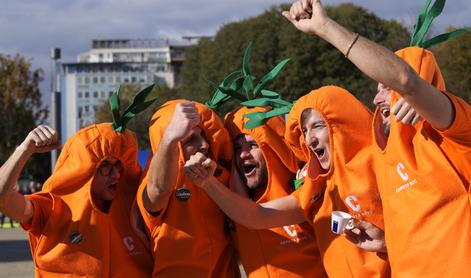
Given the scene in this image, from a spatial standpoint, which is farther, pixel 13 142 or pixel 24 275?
pixel 13 142

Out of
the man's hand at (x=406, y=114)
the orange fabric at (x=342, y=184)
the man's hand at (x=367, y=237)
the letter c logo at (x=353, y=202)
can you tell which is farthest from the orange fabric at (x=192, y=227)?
the man's hand at (x=406, y=114)

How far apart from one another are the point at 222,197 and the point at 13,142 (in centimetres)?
3592

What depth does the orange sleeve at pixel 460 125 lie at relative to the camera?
2.85 meters

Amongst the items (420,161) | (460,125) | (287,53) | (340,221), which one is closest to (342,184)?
(340,221)

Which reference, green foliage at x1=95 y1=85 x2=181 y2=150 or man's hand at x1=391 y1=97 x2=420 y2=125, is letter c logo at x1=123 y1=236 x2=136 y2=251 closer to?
man's hand at x1=391 y1=97 x2=420 y2=125

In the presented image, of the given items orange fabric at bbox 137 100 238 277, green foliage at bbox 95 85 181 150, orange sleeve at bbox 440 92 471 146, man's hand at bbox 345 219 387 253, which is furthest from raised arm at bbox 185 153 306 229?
green foliage at bbox 95 85 181 150

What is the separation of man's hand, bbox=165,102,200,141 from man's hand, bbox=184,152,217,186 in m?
0.22

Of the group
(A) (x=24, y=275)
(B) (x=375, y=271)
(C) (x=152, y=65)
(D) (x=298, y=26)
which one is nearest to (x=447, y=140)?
(D) (x=298, y=26)

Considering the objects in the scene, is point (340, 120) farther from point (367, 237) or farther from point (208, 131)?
point (208, 131)

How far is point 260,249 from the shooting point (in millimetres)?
4422

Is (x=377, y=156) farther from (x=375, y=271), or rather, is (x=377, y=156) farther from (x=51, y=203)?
(x=51, y=203)

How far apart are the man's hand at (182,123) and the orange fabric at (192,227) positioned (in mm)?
560

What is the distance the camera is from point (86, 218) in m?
4.54

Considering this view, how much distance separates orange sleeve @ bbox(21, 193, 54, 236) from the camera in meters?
4.48
